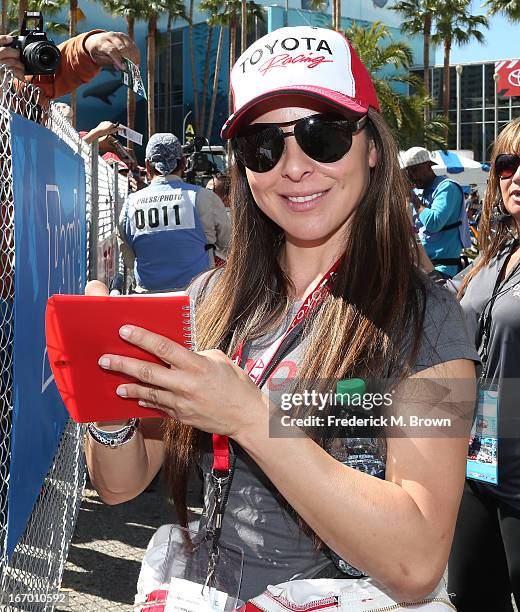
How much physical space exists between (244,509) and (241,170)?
0.87m

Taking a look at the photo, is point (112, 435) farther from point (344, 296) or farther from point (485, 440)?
point (485, 440)

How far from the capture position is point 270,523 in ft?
5.22

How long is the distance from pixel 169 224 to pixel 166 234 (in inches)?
3.3

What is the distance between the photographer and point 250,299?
6.22 ft

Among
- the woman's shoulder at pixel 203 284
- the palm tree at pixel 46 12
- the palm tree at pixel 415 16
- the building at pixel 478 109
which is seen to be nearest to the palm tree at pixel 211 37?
the palm tree at pixel 46 12

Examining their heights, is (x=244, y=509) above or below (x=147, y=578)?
above

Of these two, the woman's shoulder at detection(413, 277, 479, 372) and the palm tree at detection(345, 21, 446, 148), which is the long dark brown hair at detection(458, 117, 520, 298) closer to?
the woman's shoulder at detection(413, 277, 479, 372)

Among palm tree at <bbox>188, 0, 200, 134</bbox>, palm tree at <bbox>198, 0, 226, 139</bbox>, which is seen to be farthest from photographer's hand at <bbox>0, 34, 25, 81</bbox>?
palm tree at <bbox>188, 0, 200, 134</bbox>

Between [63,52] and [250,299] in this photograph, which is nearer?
[250,299]

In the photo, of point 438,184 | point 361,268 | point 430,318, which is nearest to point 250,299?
point 361,268

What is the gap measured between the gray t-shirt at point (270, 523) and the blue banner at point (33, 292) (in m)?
0.93

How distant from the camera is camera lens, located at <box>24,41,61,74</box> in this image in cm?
368

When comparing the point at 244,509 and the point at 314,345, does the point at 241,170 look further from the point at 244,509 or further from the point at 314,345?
the point at 244,509

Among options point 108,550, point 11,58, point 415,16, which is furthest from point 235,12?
point 108,550
